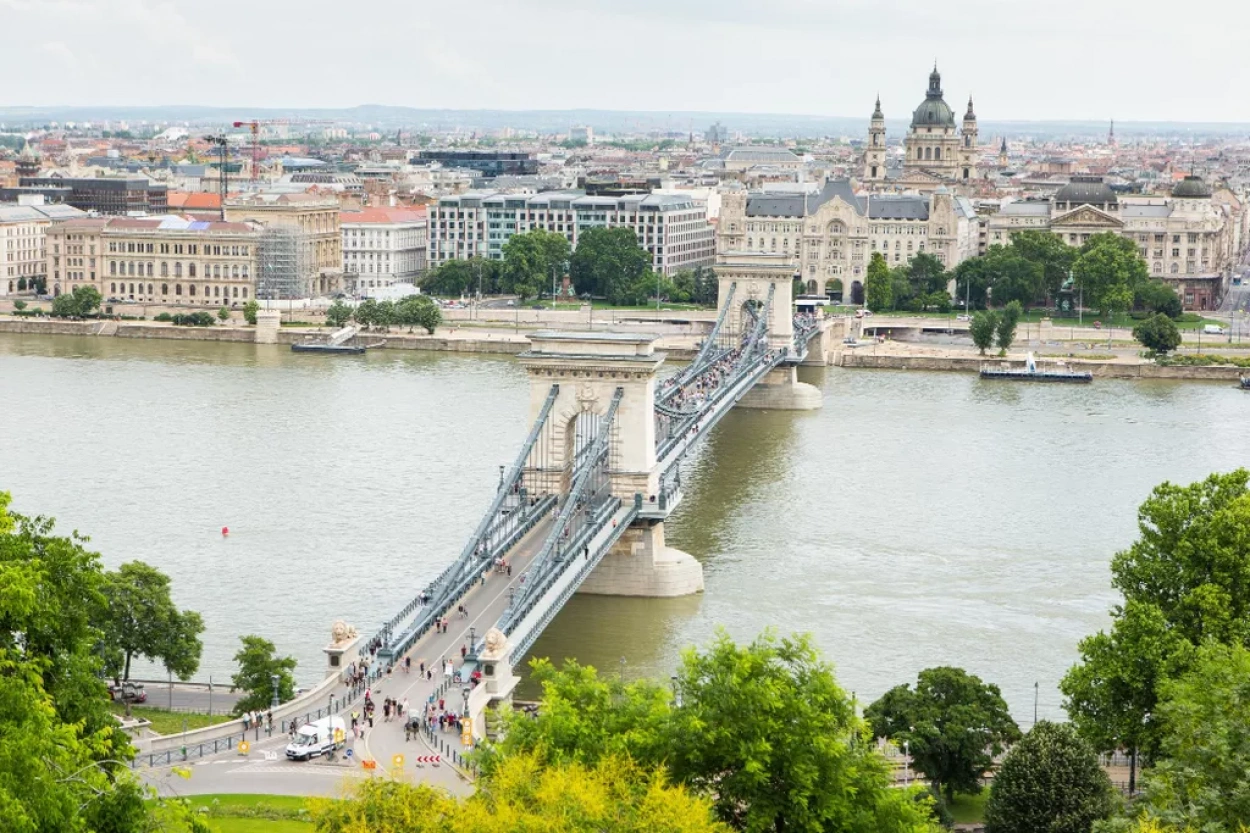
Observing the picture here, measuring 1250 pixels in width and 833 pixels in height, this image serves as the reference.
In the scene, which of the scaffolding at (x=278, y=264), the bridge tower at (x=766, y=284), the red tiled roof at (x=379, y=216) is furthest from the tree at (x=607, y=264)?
the bridge tower at (x=766, y=284)

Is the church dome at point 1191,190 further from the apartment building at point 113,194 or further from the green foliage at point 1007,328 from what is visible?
the apartment building at point 113,194

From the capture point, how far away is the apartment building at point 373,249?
7400 cm

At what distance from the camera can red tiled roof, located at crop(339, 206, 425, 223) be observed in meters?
74.4

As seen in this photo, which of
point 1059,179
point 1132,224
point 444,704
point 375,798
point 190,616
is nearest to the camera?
point 375,798

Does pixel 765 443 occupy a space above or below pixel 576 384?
below

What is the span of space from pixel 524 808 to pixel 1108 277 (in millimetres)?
53839

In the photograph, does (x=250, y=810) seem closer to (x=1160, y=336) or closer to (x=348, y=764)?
(x=348, y=764)

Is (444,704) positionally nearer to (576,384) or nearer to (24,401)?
(576,384)

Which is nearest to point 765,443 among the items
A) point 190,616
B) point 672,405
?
point 672,405

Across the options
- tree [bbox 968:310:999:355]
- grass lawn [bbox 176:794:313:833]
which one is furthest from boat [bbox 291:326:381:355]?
grass lawn [bbox 176:794:313:833]

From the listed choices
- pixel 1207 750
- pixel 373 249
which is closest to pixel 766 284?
pixel 373 249

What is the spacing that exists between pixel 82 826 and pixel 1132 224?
63.5 meters

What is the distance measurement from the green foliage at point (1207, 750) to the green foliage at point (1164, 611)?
107cm

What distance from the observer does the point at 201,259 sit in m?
67.4
